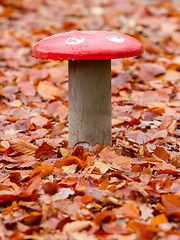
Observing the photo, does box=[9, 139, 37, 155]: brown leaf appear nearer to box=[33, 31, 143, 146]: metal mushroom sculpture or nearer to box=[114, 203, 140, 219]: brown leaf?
box=[33, 31, 143, 146]: metal mushroom sculpture

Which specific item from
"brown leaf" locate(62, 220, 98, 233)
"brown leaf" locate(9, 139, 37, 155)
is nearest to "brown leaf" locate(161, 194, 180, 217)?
"brown leaf" locate(62, 220, 98, 233)

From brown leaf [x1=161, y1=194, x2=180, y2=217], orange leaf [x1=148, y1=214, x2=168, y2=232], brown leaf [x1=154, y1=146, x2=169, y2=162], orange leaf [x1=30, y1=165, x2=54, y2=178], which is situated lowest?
orange leaf [x1=148, y1=214, x2=168, y2=232]

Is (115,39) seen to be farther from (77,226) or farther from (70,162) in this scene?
(77,226)

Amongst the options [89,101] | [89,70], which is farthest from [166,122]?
[89,70]

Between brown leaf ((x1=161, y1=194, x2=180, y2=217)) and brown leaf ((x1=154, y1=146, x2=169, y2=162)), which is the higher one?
brown leaf ((x1=154, y1=146, x2=169, y2=162))

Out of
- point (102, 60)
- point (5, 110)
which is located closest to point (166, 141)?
point (102, 60)

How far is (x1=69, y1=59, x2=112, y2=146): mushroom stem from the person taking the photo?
2.88 metres

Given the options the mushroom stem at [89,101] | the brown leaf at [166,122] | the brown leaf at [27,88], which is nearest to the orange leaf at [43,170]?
the mushroom stem at [89,101]

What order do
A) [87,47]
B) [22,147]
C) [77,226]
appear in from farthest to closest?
[22,147] < [87,47] < [77,226]

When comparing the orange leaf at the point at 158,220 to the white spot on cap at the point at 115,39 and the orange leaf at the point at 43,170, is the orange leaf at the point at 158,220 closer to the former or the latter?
the orange leaf at the point at 43,170

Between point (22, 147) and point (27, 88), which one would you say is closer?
point (22, 147)

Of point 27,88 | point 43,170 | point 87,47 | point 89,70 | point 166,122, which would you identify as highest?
point 87,47

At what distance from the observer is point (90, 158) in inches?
114

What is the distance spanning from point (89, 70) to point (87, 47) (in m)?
0.26
